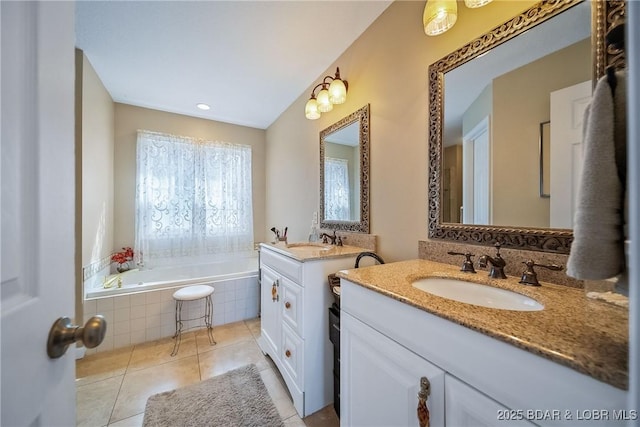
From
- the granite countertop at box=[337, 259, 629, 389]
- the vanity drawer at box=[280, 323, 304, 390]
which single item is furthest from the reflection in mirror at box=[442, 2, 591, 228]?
the vanity drawer at box=[280, 323, 304, 390]

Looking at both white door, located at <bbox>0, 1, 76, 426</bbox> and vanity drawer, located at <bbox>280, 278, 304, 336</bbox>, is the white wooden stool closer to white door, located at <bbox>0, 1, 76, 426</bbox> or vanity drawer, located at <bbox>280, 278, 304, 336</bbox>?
vanity drawer, located at <bbox>280, 278, 304, 336</bbox>

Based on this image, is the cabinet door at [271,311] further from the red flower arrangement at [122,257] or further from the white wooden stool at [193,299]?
the red flower arrangement at [122,257]

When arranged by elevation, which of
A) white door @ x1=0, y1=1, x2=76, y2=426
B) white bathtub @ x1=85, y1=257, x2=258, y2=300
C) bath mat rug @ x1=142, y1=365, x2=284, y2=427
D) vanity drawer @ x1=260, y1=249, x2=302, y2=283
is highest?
white door @ x1=0, y1=1, x2=76, y2=426

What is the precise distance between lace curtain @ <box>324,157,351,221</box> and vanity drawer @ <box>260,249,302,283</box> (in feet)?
2.04

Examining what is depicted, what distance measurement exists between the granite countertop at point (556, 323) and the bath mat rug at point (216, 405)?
114cm

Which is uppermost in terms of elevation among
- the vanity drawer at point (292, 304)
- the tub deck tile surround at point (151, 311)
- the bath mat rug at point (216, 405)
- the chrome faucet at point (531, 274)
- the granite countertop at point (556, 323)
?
the chrome faucet at point (531, 274)

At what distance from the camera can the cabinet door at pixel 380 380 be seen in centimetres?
66

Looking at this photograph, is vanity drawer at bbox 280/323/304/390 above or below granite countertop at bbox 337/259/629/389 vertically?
below

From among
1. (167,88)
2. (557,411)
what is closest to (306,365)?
(557,411)

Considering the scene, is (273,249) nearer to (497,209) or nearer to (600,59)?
(497,209)

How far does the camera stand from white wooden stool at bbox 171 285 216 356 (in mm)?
2070

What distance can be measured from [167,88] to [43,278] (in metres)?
2.70

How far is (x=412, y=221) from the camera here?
1323mm

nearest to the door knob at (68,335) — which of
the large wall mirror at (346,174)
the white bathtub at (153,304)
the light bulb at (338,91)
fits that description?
the large wall mirror at (346,174)
